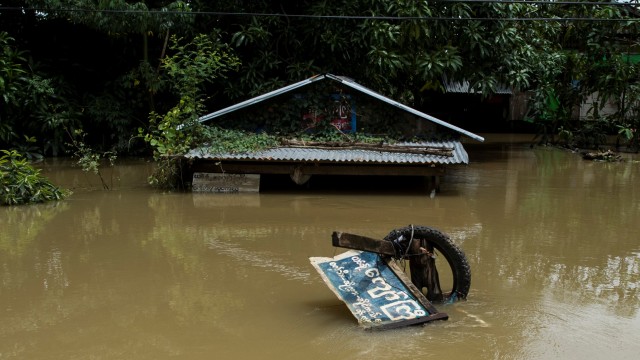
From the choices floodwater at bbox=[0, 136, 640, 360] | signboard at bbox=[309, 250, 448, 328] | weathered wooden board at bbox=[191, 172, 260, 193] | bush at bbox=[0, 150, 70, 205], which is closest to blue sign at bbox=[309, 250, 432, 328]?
signboard at bbox=[309, 250, 448, 328]

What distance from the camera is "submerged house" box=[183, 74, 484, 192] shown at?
10.9m

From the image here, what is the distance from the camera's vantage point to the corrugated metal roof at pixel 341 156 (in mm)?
10758

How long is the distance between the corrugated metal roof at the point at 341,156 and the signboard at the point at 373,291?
542cm

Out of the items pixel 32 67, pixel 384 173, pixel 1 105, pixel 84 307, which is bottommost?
pixel 84 307

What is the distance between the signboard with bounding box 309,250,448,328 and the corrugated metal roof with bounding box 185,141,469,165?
5.42m

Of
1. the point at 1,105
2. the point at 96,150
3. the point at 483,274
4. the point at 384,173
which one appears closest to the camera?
the point at 483,274

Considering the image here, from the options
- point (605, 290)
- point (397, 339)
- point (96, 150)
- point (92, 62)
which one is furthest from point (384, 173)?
point (92, 62)

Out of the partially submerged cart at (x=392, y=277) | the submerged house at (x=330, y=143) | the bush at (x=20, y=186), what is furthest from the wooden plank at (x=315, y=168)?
the partially submerged cart at (x=392, y=277)

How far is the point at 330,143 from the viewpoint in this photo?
38.3ft

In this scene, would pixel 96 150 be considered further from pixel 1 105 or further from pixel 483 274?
pixel 483 274

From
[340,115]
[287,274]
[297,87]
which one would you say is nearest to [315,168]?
[340,115]

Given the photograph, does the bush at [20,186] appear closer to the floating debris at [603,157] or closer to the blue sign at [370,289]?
the blue sign at [370,289]

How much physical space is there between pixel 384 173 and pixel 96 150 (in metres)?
8.44

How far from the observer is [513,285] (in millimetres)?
6250
